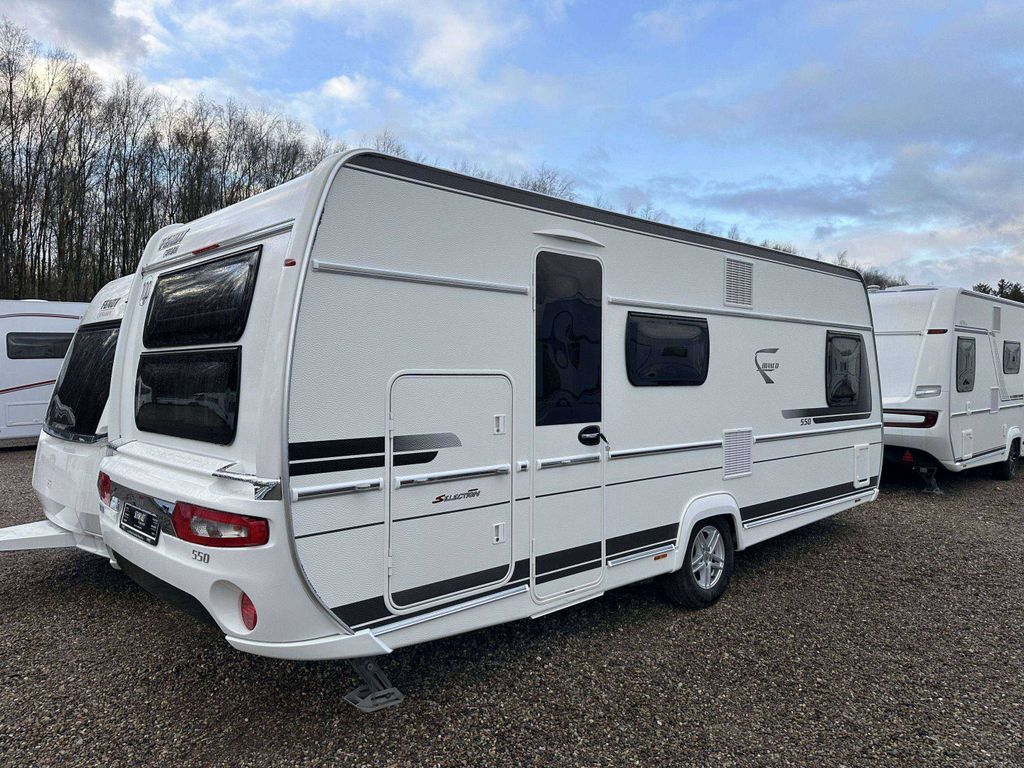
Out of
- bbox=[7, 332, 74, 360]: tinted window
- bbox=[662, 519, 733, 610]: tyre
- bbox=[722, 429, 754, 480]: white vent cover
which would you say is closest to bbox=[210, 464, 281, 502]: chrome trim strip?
bbox=[662, 519, 733, 610]: tyre

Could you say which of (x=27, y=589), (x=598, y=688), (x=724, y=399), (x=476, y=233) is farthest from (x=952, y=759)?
(x=27, y=589)

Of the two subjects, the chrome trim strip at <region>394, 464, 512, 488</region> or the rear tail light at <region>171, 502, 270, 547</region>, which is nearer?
the rear tail light at <region>171, 502, 270, 547</region>

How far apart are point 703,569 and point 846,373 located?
8.21 feet

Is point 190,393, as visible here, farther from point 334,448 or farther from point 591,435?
point 591,435

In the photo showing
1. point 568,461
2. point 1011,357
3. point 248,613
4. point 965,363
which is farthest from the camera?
point 1011,357

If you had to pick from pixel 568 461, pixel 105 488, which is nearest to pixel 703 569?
pixel 568 461

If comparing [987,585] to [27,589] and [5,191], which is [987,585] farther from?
[5,191]

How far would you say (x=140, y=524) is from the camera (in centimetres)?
324

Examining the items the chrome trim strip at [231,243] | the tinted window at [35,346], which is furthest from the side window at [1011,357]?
the tinted window at [35,346]

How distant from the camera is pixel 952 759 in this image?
3.02 metres

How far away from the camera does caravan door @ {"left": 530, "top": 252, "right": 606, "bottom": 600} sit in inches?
140

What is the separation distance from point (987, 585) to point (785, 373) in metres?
2.35

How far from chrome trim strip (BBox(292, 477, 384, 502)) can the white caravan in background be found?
2192 mm

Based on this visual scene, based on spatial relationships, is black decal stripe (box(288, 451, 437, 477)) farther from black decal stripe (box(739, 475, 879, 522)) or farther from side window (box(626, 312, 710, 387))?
black decal stripe (box(739, 475, 879, 522))
